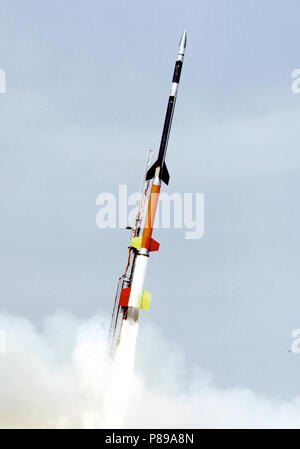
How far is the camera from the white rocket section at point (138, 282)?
54281 millimetres

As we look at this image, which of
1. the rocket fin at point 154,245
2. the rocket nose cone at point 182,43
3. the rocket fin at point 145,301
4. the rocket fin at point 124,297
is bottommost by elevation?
the rocket fin at point 145,301

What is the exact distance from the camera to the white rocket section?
5428 centimetres

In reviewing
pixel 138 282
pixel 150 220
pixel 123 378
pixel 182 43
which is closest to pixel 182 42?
pixel 182 43

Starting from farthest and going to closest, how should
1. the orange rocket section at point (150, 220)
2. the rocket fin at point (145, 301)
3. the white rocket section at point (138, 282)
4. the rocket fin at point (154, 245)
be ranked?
the rocket fin at point (154, 245) < the orange rocket section at point (150, 220) < the rocket fin at point (145, 301) < the white rocket section at point (138, 282)

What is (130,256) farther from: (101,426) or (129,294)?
(101,426)

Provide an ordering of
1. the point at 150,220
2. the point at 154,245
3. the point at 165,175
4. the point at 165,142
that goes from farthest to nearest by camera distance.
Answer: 1. the point at 165,175
2. the point at 165,142
3. the point at 150,220
4. the point at 154,245

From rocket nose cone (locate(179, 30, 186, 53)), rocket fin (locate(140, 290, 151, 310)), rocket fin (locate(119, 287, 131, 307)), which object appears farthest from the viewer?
rocket nose cone (locate(179, 30, 186, 53))

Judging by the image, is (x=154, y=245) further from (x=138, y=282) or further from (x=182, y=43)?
(x=182, y=43)

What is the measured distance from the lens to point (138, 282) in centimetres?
5447

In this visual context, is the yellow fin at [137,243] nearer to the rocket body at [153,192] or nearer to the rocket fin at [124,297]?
the rocket body at [153,192]

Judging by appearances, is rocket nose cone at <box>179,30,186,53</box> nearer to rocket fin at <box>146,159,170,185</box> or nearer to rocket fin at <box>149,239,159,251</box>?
rocket fin at <box>146,159,170,185</box>

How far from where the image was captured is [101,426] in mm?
54656
